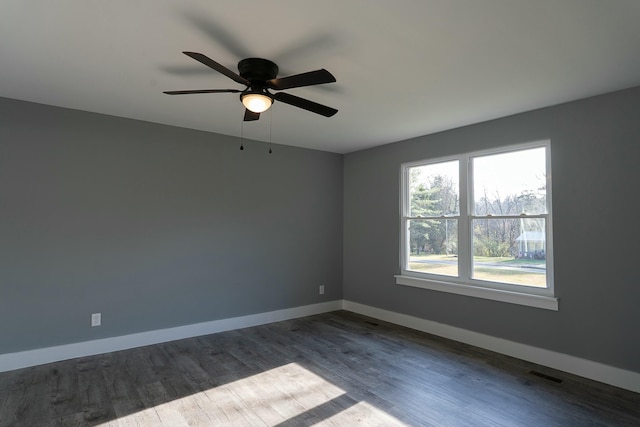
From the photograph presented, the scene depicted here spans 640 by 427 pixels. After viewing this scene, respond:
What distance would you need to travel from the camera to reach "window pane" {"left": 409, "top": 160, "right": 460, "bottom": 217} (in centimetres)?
425

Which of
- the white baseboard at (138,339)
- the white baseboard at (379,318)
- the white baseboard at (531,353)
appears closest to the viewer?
the white baseboard at (531,353)

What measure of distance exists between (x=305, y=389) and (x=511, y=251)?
8.36 ft

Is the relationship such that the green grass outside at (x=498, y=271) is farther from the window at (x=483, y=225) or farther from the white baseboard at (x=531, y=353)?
the white baseboard at (x=531, y=353)

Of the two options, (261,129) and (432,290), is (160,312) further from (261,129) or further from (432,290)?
(432,290)

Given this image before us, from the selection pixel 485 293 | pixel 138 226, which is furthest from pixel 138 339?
pixel 485 293

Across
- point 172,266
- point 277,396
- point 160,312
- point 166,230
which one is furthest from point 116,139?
point 277,396

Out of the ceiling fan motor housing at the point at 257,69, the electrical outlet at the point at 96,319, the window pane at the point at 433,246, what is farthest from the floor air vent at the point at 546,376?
the electrical outlet at the point at 96,319

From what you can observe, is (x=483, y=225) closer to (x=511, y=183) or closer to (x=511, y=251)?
(x=511, y=251)

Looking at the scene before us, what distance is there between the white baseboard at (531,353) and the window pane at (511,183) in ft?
4.50

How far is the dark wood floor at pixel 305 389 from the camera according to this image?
2424 millimetres

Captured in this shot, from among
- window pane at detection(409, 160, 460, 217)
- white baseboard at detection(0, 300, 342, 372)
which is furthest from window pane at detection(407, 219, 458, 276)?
white baseboard at detection(0, 300, 342, 372)

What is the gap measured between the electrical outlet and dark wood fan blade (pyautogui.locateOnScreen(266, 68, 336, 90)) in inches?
119

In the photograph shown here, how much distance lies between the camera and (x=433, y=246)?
14.6 ft

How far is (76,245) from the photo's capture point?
11.5 feet
